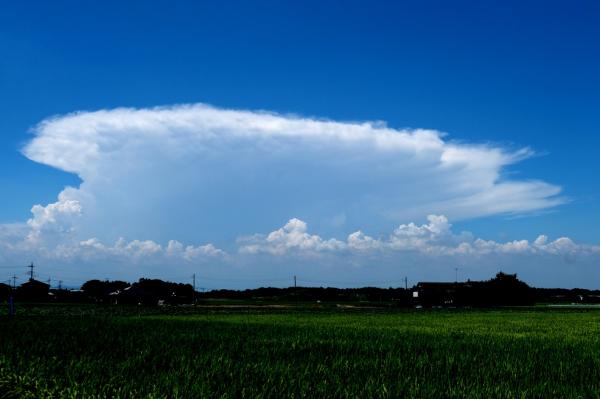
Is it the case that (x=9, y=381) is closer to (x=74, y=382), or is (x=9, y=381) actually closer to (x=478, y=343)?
(x=74, y=382)

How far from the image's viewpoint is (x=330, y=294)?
122500 millimetres

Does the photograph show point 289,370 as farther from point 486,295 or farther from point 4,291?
point 4,291

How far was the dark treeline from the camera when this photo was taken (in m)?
97.9

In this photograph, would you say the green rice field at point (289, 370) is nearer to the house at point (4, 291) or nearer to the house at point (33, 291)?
the house at point (33, 291)

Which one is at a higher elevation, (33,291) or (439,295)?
(33,291)

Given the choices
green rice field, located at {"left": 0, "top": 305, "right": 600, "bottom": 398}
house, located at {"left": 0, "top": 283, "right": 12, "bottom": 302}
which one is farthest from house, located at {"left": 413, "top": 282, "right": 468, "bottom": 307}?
green rice field, located at {"left": 0, "top": 305, "right": 600, "bottom": 398}

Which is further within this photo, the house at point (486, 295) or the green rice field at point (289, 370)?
the house at point (486, 295)

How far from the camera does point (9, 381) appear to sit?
337 inches

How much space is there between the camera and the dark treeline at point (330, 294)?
9794 cm

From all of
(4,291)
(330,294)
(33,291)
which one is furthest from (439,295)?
(4,291)

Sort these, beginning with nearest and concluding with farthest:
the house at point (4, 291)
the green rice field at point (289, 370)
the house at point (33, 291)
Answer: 1. the green rice field at point (289, 370)
2. the house at point (33, 291)
3. the house at point (4, 291)

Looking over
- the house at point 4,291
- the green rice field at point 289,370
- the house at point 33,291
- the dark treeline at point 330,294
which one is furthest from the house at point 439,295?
the green rice field at point 289,370

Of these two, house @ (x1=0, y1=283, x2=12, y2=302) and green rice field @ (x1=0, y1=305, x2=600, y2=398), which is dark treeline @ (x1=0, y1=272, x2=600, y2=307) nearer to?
house @ (x1=0, y1=283, x2=12, y2=302)

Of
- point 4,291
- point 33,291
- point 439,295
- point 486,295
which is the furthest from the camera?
point 4,291
